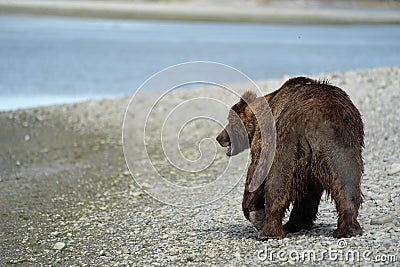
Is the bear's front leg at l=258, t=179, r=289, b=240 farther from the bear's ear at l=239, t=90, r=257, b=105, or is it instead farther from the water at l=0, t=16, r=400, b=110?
the water at l=0, t=16, r=400, b=110

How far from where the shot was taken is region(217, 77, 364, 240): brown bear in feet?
21.2

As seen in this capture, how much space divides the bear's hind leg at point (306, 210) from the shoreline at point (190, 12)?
4867cm

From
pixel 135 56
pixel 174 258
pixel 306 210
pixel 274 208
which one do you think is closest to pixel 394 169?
pixel 306 210

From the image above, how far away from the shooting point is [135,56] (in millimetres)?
33094

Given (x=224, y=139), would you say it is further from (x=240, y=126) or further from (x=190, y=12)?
(x=190, y=12)

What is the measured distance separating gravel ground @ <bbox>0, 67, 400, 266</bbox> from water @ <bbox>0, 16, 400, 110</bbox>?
464 cm

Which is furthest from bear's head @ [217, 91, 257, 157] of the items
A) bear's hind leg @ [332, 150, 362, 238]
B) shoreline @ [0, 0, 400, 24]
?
shoreline @ [0, 0, 400, 24]

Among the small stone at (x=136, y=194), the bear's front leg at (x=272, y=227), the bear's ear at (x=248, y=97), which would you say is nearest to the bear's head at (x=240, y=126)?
the bear's ear at (x=248, y=97)

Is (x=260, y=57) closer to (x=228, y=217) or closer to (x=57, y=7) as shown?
(x=228, y=217)

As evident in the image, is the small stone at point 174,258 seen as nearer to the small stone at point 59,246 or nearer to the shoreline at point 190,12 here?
the small stone at point 59,246

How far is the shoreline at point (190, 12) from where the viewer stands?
6169cm

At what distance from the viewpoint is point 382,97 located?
15.3m

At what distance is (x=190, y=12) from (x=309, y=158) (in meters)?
68.5

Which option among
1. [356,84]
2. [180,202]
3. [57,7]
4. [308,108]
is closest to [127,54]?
[356,84]
